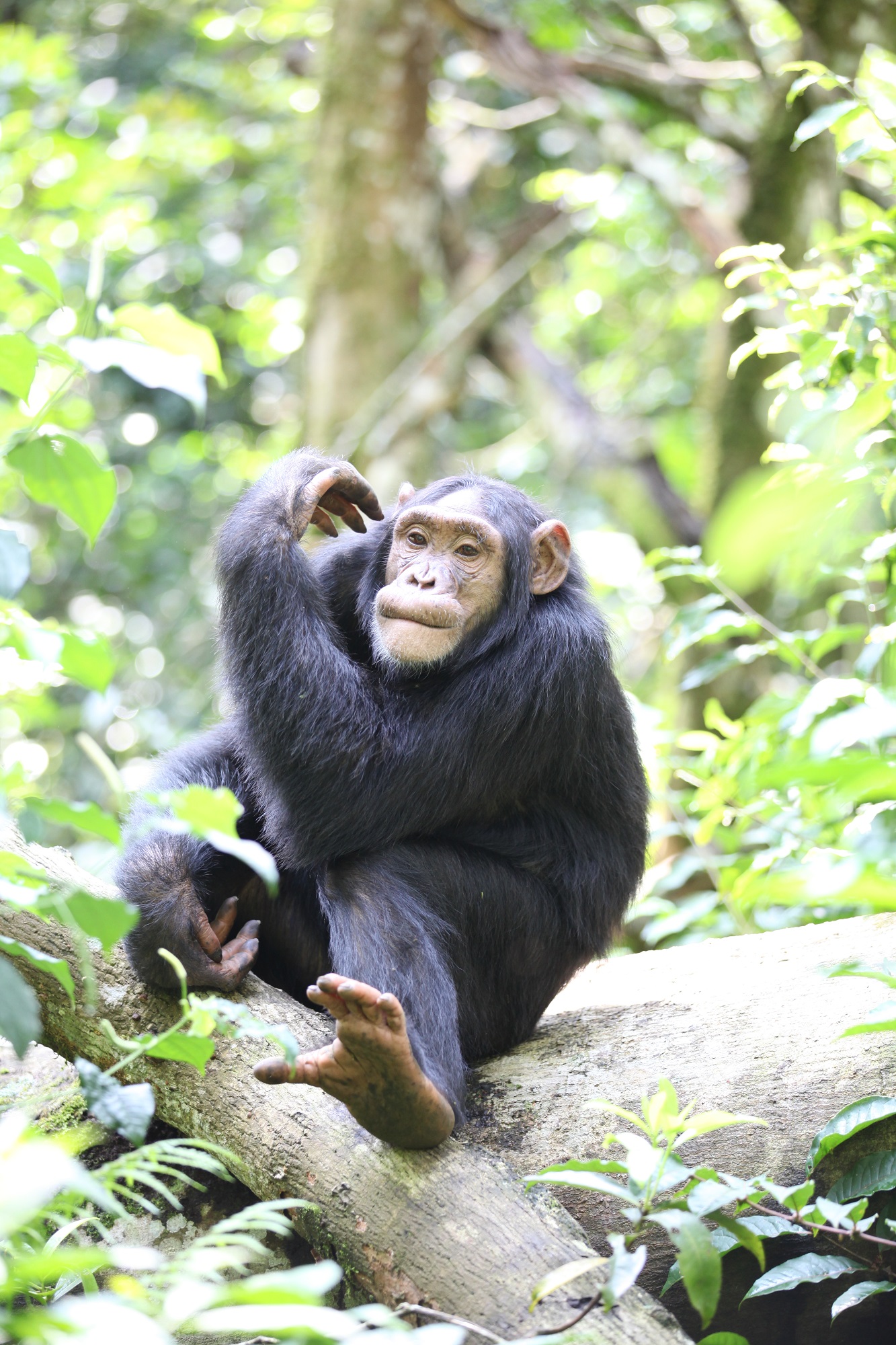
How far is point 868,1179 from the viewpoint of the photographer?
8.72ft

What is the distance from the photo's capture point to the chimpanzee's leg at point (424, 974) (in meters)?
2.41

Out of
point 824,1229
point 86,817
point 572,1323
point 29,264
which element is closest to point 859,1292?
point 824,1229

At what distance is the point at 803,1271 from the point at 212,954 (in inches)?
60.4

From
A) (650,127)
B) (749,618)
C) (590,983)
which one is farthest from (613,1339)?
(650,127)

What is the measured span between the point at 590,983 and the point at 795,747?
1009 millimetres

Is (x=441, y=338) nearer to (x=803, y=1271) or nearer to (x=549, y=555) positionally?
(x=549, y=555)

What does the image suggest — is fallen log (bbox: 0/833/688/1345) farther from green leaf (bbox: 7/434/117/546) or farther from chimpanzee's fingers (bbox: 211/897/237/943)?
green leaf (bbox: 7/434/117/546)

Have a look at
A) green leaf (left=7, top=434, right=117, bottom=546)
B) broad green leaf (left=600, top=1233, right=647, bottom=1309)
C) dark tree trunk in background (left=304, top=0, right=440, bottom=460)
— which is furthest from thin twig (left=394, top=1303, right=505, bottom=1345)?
dark tree trunk in background (left=304, top=0, right=440, bottom=460)

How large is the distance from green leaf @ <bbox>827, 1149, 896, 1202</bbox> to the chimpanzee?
0.85 meters

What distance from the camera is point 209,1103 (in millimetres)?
2760

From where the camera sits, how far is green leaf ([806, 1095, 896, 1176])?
2588mm

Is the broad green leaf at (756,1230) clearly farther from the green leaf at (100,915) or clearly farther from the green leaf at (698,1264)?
the green leaf at (100,915)

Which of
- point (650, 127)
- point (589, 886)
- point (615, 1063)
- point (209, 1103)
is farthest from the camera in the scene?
point (650, 127)

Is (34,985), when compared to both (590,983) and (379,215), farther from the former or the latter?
(379,215)
